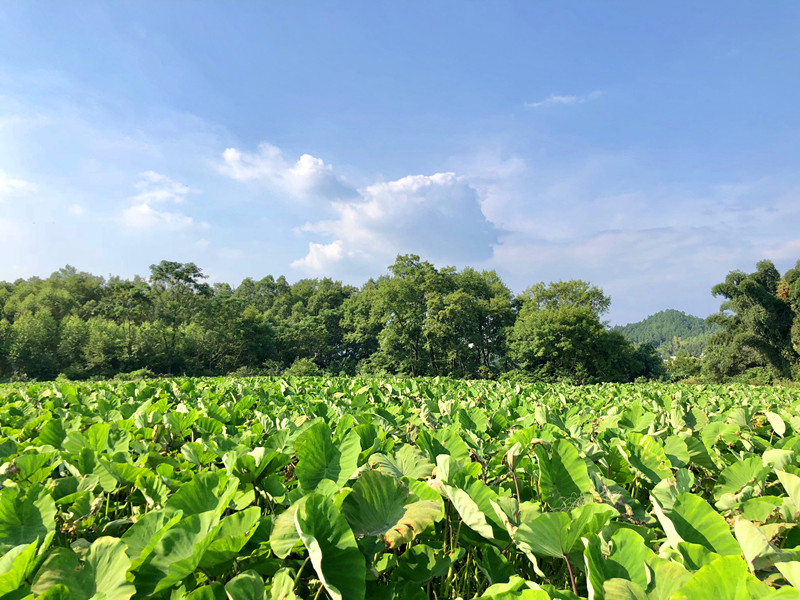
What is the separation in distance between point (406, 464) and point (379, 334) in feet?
118

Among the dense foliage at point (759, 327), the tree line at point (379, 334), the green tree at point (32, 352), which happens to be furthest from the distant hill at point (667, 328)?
the green tree at point (32, 352)

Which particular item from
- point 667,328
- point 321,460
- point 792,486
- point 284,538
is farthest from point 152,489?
point 667,328

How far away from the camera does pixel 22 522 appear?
Answer: 81 cm

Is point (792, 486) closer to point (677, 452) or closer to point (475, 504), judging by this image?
point (677, 452)

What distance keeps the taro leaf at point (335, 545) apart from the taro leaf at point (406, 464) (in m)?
0.42

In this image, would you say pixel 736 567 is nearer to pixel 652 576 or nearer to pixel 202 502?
pixel 652 576

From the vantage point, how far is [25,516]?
0.82 metres

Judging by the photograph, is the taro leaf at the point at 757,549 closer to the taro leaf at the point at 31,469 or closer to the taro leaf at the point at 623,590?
the taro leaf at the point at 623,590

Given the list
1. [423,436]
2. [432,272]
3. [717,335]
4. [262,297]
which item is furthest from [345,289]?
[423,436]

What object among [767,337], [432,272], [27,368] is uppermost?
[432,272]

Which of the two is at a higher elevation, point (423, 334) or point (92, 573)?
point (423, 334)

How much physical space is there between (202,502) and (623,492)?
92 cm

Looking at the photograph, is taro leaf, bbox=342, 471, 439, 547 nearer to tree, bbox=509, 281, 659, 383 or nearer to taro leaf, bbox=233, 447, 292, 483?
taro leaf, bbox=233, 447, 292, 483

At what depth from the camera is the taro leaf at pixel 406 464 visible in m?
1.06
